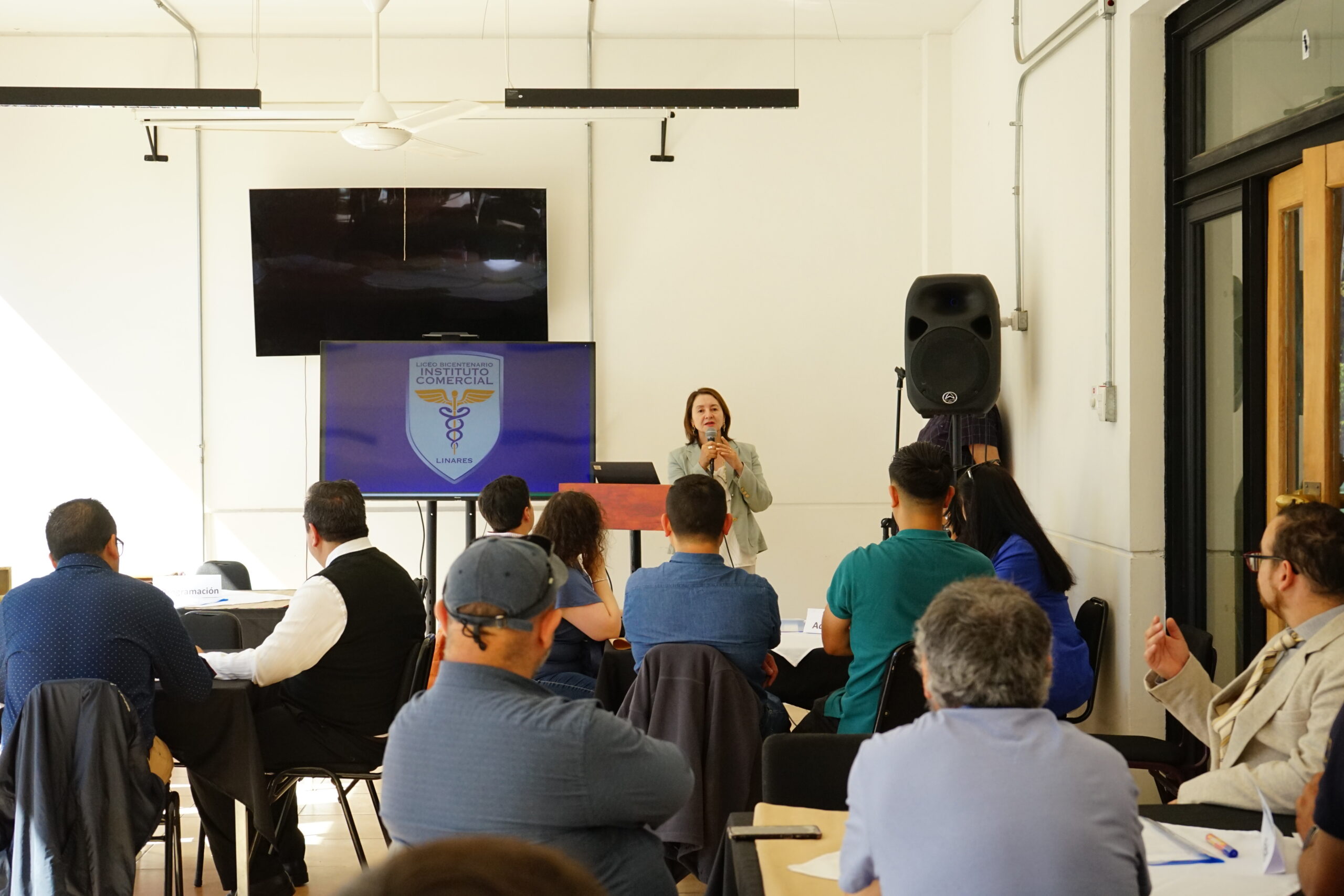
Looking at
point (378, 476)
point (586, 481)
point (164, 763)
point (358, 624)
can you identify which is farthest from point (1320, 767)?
point (378, 476)

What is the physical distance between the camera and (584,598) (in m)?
3.49

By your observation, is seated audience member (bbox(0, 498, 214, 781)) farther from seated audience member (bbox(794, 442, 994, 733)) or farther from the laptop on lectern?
the laptop on lectern

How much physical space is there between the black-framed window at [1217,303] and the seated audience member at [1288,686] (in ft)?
5.51

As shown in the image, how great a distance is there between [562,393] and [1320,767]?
4500mm

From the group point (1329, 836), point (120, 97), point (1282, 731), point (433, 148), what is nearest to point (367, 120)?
point (433, 148)

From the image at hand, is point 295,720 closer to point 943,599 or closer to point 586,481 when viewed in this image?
point 943,599

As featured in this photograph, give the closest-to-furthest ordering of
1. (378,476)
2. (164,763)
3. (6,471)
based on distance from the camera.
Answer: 1. (164,763)
2. (378,476)
3. (6,471)

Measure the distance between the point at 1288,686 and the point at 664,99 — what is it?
381 centimetres

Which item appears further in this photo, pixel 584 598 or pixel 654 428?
pixel 654 428

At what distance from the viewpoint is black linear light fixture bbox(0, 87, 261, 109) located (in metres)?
5.01

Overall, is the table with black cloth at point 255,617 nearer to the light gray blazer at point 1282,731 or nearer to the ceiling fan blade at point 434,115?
the ceiling fan blade at point 434,115

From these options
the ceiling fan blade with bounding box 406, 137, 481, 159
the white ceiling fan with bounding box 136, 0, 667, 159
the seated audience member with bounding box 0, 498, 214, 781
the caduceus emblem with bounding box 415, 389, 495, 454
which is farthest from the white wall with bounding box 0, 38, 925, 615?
the seated audience member with bounding box 0, 498, 214, 781

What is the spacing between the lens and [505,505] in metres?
3.81

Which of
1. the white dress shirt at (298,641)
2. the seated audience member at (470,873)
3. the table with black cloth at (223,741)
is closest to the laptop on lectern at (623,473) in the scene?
the white dress shirt at (298,641)
